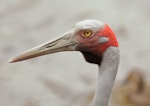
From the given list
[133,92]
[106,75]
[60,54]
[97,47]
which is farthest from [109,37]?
[60,54]

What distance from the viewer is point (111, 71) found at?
6516 mm

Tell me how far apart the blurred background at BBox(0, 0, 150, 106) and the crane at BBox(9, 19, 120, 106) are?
17.5ft

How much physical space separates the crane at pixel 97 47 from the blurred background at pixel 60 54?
532 cm

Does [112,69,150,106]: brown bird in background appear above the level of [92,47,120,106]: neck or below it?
above

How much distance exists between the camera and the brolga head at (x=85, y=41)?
21.5ft

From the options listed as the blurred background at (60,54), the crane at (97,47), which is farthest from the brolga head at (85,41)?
the blurred background at (60,54)

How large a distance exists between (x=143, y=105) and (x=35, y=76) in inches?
129

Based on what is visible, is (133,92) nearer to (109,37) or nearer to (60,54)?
(60,54)

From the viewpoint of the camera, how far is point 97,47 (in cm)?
658

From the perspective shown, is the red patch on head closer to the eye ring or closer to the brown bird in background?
the eye ring

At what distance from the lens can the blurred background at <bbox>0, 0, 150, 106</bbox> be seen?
13.7 m

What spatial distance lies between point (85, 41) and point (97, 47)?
135 mm

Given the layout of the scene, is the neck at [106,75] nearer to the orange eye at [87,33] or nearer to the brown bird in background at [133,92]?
the orange eye at [87,33]

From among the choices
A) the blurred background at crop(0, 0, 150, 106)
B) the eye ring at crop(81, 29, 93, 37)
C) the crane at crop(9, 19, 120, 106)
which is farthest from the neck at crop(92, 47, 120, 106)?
the blurred background at crop(0, 0, 150, 106)
